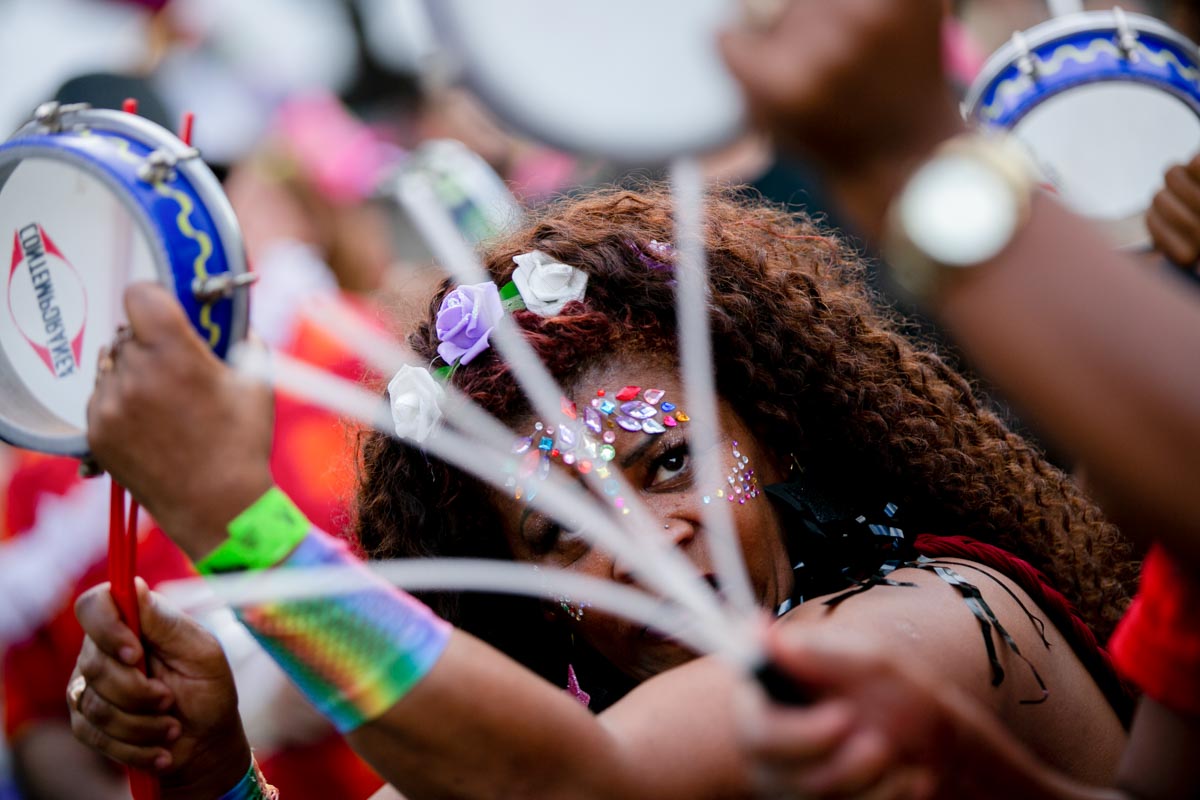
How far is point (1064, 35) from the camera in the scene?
2215 mm

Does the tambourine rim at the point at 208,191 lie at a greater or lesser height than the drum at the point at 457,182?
greater

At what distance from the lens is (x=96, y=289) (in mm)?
1514

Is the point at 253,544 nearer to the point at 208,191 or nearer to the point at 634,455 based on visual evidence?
the point at 208,191

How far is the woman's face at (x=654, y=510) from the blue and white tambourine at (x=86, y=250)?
2.20ft

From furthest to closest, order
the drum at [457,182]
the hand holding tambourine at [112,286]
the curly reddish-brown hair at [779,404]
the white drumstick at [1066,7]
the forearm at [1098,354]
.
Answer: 1. the drum at [457,182]
2. the white drumstick at [1066,7]
3. the curly reddish-brown hair at [779,404]
4. the hand holding tambourine at [112,286]
5. the forearm at [1098,354]

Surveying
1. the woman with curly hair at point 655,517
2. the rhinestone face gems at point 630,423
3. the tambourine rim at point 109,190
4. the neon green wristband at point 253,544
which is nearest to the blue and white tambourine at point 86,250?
the tambourine rim at point 109,190

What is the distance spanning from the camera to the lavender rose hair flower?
217cm

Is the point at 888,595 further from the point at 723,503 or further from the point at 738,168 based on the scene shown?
the point at 738,168

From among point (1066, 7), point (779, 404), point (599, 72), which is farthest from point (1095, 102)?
point (599, 72)

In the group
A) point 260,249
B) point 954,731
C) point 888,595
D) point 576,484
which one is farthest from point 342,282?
point 954,731

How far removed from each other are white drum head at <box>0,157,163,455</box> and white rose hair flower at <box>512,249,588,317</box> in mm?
841

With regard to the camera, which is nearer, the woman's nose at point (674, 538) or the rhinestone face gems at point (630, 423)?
the woman's nose at point (674, 538)

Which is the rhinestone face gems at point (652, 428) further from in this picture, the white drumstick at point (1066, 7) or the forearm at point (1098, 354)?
the white drumstick at point (1066, 7)

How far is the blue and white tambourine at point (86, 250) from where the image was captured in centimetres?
146
